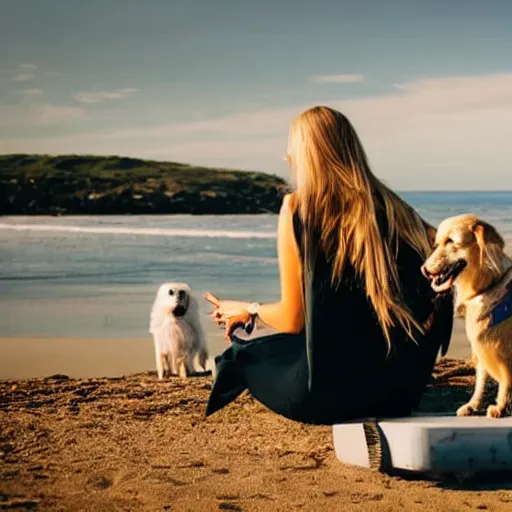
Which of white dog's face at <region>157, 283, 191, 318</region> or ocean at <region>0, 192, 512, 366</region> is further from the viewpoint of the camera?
ocean at <region>0, 192, 512, 366</region>

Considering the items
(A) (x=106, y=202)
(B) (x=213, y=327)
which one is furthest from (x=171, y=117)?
(B) (x=213, y=327)

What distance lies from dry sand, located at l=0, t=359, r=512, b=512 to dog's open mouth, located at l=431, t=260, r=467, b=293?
0.65m

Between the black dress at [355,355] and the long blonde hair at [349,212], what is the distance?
42mm

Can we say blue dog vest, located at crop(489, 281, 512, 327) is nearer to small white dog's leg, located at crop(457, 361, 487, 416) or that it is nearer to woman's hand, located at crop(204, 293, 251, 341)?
Result: small white dog's leg, located at crop(457, 361, 487, 416)

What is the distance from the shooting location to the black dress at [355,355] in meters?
3.12

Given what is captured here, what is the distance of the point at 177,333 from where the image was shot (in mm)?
5359

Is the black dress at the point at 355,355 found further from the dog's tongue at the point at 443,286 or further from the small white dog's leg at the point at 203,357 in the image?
the small white dog's leg at the point at 203,357

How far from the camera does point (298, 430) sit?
13.1ft

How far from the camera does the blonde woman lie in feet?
10.2

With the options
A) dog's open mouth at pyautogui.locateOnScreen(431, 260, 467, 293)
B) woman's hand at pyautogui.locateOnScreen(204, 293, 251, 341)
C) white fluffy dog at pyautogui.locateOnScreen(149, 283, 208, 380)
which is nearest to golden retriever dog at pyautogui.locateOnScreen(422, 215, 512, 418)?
dog's open mouth at pyautogui.locateOnScreen(431, 260, 467, 293)

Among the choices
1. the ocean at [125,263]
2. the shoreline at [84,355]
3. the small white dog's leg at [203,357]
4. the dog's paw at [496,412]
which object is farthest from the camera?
the ocean at [125,263]

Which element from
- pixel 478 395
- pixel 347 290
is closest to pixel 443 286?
pixel 347 290

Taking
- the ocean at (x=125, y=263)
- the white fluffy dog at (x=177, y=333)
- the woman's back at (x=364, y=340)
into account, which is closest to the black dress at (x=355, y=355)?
the woman's back at (x=364, y=340)

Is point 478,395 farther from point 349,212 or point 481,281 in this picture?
point 349,212
